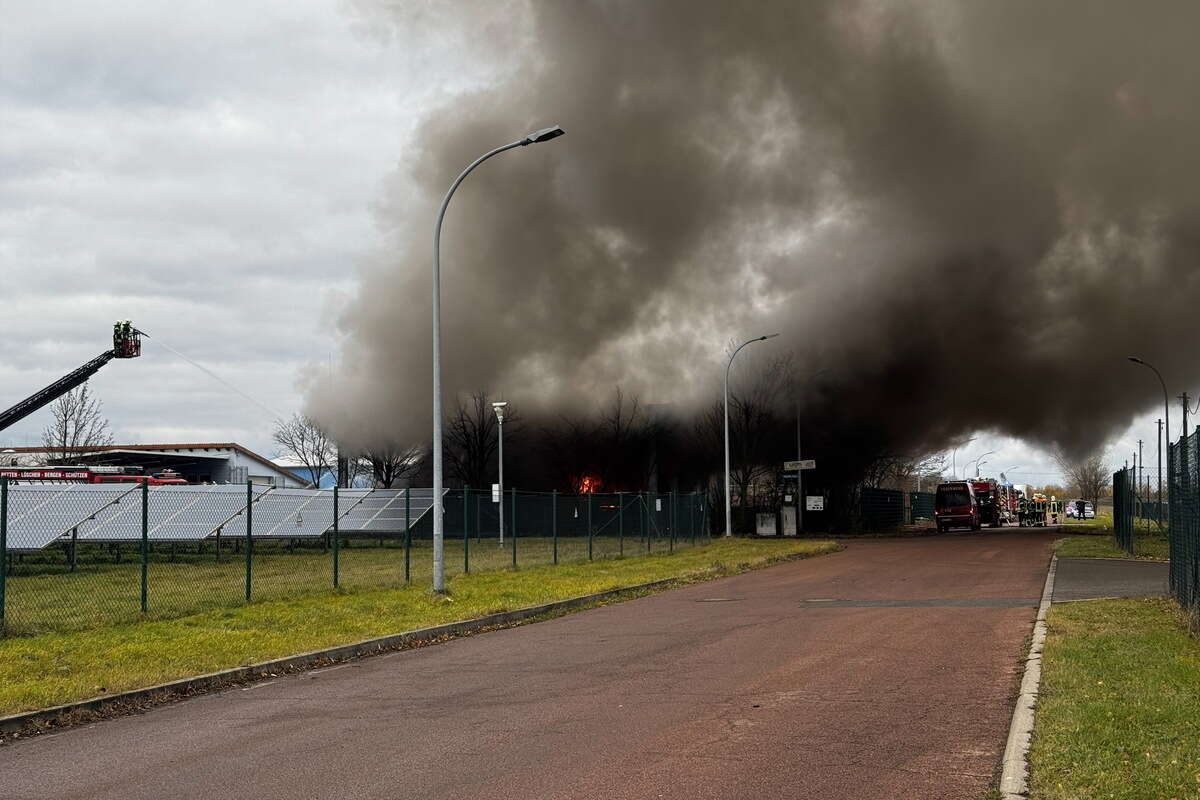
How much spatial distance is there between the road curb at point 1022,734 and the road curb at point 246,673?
260 inches

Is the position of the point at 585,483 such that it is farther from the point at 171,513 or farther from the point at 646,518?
the point at 171,513

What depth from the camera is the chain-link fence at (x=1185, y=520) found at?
11.4 meters

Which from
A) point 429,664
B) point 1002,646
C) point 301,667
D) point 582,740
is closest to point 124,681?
point 301,667

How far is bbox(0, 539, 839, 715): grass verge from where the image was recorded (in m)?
9.46

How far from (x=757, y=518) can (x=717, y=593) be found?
26.4 meters

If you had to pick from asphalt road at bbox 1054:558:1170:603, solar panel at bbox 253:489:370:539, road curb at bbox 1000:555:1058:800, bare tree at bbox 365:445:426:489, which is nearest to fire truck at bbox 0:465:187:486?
solar panel at bbox 253:489:370:539

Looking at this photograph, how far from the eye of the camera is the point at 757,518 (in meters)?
45.0

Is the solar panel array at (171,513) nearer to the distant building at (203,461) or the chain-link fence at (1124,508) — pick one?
the chain-link fence at (1124,508)

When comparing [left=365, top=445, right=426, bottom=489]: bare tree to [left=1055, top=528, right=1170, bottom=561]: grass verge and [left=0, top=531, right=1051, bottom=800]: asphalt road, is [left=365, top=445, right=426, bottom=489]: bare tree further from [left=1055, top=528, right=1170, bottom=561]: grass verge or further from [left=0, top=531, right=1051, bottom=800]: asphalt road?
[left=0, top=531, right=1051, bottom=800]: asphalt road

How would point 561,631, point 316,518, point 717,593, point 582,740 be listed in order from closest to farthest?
point 582,740, point 561,631, point 717,593, point 316,518

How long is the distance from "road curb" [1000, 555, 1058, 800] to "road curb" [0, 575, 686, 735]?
21.7 ft

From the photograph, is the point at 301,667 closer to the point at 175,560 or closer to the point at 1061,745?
the point at 1061,745

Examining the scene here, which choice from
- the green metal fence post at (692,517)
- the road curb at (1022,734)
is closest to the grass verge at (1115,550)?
the green metal fence post at (692,517)

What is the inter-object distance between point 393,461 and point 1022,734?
46.1 metres
